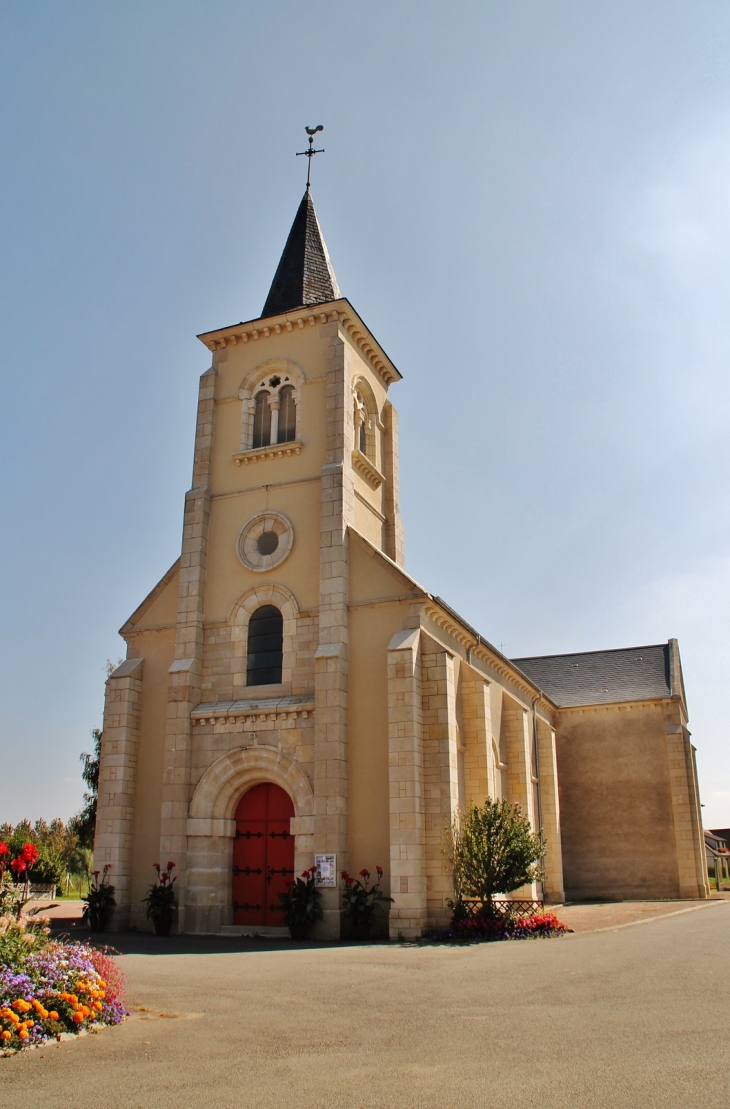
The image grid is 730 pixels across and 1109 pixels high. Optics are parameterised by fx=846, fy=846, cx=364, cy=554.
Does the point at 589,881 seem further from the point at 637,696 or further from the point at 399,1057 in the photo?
the point at 399,1057

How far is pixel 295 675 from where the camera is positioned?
18906 mm

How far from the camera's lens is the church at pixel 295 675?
17.3m

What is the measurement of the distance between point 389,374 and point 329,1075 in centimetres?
2063

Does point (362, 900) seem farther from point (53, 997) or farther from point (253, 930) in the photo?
→ point (53, 997)

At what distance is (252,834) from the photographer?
60.9 ft

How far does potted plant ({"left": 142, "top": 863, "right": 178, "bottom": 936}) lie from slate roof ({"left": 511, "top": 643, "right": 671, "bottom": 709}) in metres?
18.9

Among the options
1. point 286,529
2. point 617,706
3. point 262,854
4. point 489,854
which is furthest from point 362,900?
point 617,706

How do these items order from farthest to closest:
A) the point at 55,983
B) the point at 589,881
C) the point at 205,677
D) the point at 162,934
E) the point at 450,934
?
the point at 589,881
the point at 205,677
the point at 162,934
the point at 450,934
the point at 55,983

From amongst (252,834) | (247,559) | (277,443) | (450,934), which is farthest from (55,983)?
(277,443)

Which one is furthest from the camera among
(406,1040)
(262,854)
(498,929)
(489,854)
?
(262,854)

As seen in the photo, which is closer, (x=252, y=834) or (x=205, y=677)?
(x=252, y=834)

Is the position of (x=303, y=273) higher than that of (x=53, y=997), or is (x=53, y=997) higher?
(x=303, y=273)

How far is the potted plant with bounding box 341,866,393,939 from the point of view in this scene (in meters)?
16.3

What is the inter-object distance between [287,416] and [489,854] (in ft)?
38.4
